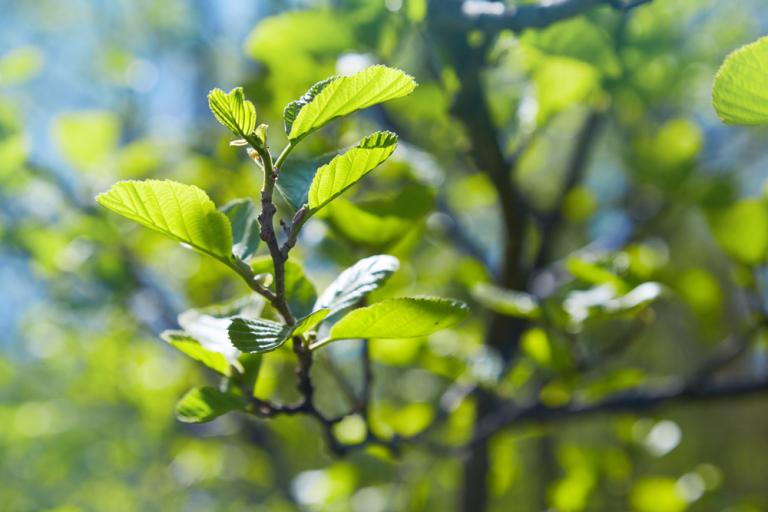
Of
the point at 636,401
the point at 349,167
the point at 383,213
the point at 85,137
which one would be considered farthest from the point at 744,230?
the point at 85,137

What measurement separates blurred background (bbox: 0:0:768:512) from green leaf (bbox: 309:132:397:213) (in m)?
0.05

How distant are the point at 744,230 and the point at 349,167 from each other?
0.37m

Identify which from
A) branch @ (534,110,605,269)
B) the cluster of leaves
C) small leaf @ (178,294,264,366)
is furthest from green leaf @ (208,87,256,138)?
branch @ (534,110,605,269)

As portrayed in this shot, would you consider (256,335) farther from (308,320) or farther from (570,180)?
(570,180)

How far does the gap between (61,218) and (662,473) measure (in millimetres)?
1646

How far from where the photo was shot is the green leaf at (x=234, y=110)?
24 centimetres

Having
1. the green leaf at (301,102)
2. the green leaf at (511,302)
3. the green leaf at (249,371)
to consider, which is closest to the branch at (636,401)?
the green leaf at (511,302)

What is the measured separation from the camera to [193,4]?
1692 mm

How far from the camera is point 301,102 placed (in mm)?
247

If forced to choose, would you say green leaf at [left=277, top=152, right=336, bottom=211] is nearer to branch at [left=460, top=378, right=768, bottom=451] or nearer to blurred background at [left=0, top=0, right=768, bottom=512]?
blurred background at [left=0, top=0, right=768, bottom=512]

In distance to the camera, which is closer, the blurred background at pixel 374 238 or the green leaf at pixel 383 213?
the green leaf at pixel 383 213

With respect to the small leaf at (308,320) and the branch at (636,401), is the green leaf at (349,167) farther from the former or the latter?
the branch at (636,401)

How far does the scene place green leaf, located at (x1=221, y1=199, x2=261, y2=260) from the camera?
0.31 m

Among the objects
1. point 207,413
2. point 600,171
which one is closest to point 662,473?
point 600,171
